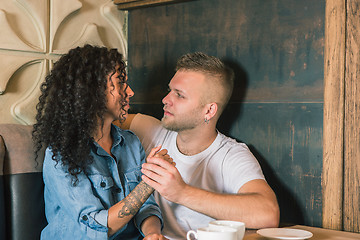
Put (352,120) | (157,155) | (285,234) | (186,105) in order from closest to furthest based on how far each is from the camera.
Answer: (285,234) < (157,155) < (352,120) < (186,105)

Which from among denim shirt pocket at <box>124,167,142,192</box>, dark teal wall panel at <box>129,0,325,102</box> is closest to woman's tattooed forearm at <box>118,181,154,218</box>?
denim shirt pocket at <box>124,167,142,192</box>

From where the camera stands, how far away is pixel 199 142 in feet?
7.23

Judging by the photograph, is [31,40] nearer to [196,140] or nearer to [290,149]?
[196,140]

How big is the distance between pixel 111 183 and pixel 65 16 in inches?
41.2

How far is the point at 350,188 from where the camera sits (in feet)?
6.20

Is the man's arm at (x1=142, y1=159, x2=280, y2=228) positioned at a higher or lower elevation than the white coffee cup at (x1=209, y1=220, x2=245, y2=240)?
lower

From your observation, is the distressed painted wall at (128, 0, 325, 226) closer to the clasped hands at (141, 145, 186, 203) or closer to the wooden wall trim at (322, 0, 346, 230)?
the wooden wall trim at (322, 0, 346, 230)

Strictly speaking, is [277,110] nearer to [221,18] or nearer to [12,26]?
[221,18]

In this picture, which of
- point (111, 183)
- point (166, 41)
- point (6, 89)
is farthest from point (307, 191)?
point (6, 89)

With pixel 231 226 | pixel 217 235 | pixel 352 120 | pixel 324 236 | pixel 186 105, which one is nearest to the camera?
pixel 217 235

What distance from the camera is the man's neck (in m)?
2.20

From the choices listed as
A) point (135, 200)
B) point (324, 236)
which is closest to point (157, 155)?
point (135, 200)

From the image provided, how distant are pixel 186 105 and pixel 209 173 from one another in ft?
1.18

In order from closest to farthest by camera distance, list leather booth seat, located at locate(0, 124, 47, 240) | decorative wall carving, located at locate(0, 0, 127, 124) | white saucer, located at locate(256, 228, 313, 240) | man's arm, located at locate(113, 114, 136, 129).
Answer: white saucer, located at locate(256, 228, 313, 240), leather booth seat, located at locate(0, 124, 47, 240), decorative wall carving, located at locate(0, 0, 127, 124), man's arm, located at locate(113, 114, 136, 129)
